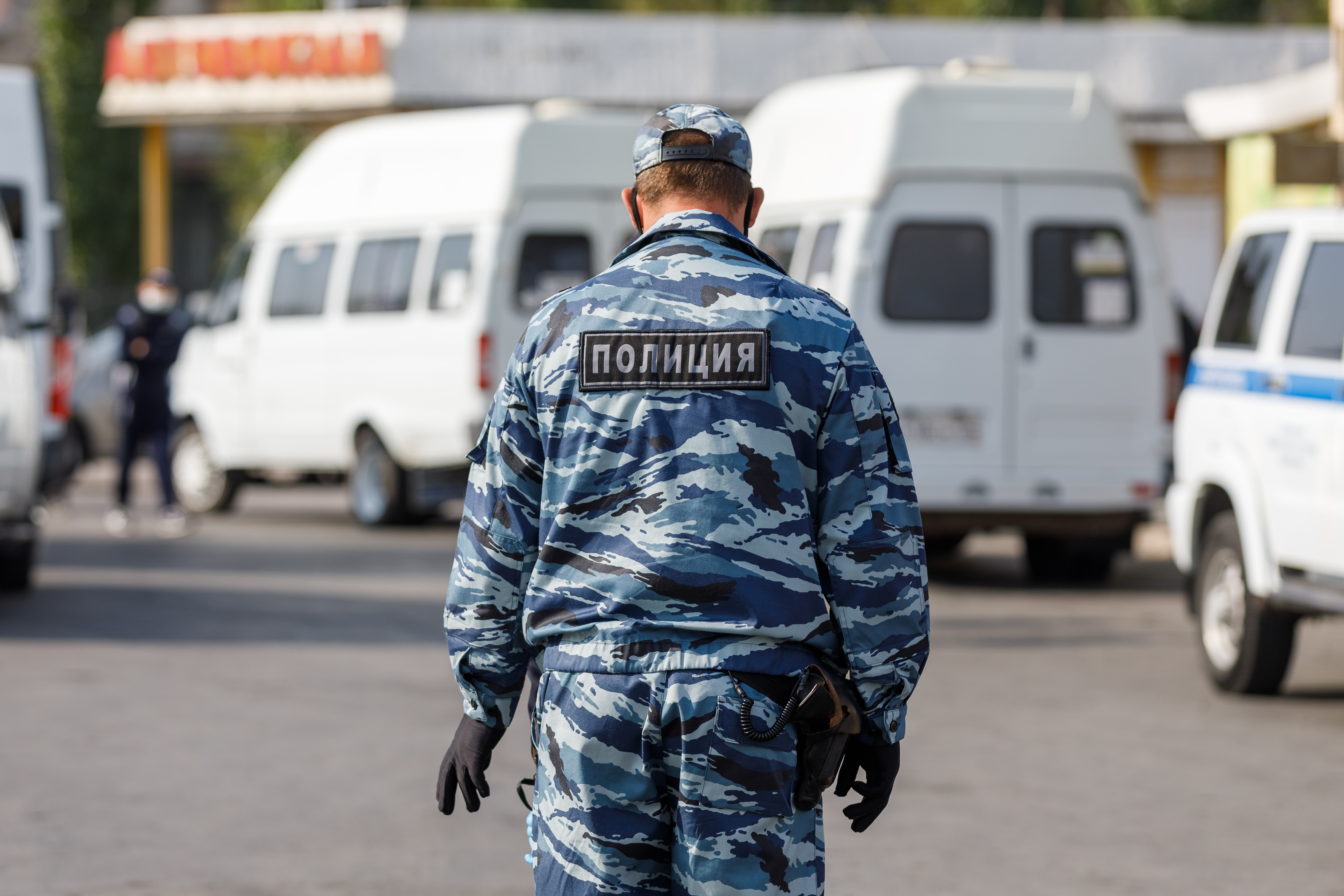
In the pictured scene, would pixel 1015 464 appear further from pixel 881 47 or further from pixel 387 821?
pixel 881 47

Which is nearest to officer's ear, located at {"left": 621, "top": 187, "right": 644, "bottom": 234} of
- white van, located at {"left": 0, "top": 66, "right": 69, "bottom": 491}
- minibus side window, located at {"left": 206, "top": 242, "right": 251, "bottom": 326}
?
white van, located at {"left": 0, "top": 66, "right": 69, "bottom": 491}

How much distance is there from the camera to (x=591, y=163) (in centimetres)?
1543

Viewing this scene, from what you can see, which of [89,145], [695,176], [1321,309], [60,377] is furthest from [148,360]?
[89,145]

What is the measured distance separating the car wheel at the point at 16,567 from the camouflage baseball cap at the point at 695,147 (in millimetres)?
9228

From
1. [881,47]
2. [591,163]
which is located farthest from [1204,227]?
[591,163]

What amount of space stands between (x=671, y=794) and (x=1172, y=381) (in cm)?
992

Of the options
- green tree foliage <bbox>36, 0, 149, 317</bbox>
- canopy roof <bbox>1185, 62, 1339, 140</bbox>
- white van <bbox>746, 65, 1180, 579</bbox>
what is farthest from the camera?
green tree foliage <bbox>36, 0, 149, 317</bbox>

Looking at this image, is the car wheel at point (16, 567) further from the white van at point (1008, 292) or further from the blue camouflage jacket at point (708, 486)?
the blue camouflage jacket at point (708, 486)

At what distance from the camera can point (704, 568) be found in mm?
3072

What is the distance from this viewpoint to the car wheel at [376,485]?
15883 mm

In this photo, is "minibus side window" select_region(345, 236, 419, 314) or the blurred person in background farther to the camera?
"minibus side window" select_region(345, 236, 419, 314)

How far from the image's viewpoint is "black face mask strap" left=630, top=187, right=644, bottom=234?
3.32 m

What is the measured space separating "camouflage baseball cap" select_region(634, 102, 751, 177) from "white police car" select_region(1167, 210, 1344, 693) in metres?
5.35

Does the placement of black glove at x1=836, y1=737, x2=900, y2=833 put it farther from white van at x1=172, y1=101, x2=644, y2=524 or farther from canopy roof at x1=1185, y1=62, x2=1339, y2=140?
canopy roof at x1=1185, y1=62, x2=1339, y2=140
